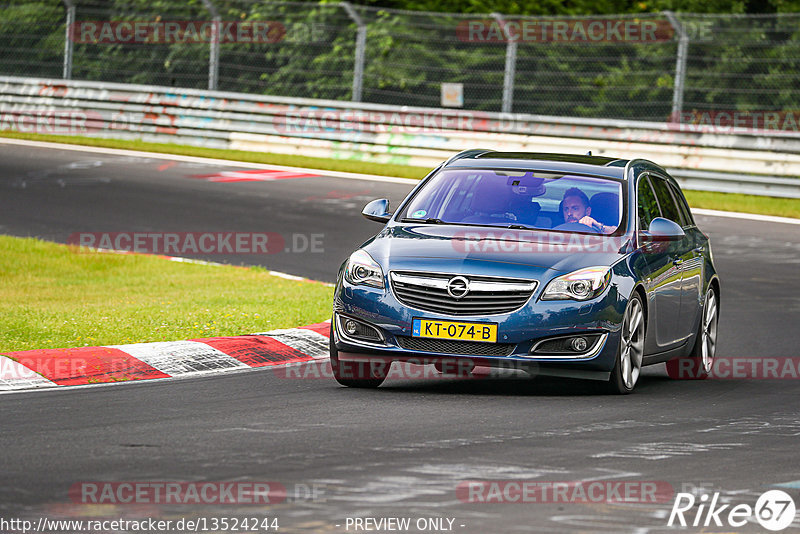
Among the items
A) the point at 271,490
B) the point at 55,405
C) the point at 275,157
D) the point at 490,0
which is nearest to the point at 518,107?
the point at 275,157

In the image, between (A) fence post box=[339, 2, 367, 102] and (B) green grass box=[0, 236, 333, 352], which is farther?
(A) fence post box=[339, 2, 367, 102]

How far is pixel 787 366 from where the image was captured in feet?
37.5

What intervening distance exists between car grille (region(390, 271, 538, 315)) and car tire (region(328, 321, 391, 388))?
61 centimetres

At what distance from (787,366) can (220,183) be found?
13445 millimetres

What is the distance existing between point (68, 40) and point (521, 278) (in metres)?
22.4

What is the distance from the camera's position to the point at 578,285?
937cm

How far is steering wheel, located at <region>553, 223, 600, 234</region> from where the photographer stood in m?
10.2

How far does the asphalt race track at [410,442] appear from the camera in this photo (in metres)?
6.02

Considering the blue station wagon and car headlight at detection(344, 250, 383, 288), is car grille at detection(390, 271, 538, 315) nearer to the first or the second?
the blue station wagon

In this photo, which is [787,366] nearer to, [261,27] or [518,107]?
[518,107]

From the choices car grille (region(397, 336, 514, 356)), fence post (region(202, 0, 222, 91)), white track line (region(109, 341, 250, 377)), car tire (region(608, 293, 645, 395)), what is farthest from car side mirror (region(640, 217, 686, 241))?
fence post (region(202, 0, 222, 91))

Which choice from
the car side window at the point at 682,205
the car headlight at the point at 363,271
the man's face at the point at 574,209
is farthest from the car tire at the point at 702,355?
the car headlight at the point at 363,271

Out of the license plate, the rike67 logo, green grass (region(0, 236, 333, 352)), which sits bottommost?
green grass (region(0, 236, 333, 352))

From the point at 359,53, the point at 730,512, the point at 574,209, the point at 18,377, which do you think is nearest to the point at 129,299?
the point at 18,377
